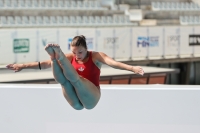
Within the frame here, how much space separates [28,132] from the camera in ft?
16.0

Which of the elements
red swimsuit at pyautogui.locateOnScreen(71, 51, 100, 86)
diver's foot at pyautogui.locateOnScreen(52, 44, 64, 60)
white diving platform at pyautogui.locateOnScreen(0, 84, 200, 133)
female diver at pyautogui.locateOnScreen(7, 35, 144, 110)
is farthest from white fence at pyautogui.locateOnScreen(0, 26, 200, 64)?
diver's foot at pyautogui.locateOnScreen(52, 44, 64, 60)

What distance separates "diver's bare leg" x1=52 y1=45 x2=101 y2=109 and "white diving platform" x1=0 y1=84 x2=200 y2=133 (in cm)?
44

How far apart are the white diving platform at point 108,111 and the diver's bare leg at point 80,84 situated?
44cm

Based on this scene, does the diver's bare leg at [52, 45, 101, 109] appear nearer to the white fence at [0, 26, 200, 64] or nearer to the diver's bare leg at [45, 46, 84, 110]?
the diver's bare leg at [45, 46, 84, 110]

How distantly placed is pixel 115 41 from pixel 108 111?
924cm

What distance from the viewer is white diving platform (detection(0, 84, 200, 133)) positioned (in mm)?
4797

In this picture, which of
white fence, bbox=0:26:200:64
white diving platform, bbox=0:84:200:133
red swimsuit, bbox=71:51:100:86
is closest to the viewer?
red swimsuit, bbox=71:51:100:86

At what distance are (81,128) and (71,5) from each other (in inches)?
435

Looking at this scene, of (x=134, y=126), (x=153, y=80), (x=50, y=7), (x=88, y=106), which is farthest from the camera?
(x=50, y=7)

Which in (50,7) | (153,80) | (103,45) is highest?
(50,7)

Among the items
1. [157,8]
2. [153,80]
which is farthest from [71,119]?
[157,8]

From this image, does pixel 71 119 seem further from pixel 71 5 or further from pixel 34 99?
pixel 71 5

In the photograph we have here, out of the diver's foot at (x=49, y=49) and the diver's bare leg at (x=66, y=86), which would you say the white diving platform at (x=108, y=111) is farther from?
the diver's foot at (x=49, y=49)

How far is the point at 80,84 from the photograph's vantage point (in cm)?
423
